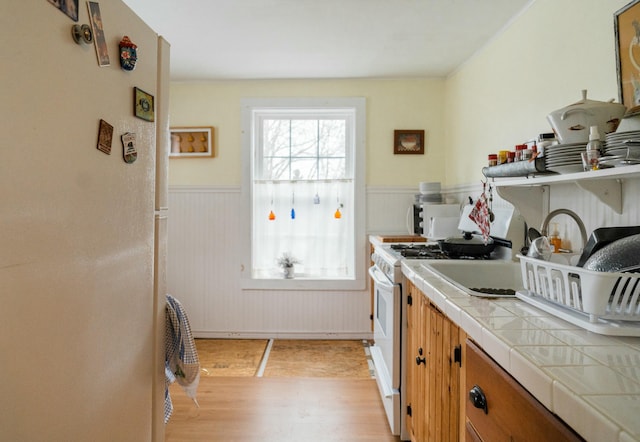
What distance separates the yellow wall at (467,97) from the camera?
1560 mm

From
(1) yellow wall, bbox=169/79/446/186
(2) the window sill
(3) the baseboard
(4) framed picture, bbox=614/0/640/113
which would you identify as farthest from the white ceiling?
(3) the baseboard

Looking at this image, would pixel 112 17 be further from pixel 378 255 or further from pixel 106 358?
pixel 378 255

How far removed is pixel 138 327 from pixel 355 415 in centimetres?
151

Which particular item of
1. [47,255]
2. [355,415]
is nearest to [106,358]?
[47,255]

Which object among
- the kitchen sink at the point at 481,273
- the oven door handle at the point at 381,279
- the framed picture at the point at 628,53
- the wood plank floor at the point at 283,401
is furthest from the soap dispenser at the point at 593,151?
the wood plank floor at the point at 283,401

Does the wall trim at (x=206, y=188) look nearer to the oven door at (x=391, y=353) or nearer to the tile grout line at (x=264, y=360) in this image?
the tile grout line at (x=264, y=360)

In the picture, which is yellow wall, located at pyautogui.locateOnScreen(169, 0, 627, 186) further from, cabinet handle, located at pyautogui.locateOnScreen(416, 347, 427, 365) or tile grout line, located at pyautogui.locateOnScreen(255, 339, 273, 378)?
tile grout line, located at pyautogui.locateOnScreen(255, 339, 273, 378)

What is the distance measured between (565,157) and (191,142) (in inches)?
115

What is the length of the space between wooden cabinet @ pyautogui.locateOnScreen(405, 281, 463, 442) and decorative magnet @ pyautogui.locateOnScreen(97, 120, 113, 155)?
1100 millimetres

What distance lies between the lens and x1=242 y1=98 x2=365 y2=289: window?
3.37 meters

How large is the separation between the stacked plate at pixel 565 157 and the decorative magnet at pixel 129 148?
52.8 inches

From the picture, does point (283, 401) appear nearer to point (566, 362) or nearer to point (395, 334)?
point (395, 334)

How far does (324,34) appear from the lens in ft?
7.83

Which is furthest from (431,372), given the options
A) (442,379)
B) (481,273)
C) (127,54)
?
(127,54)
